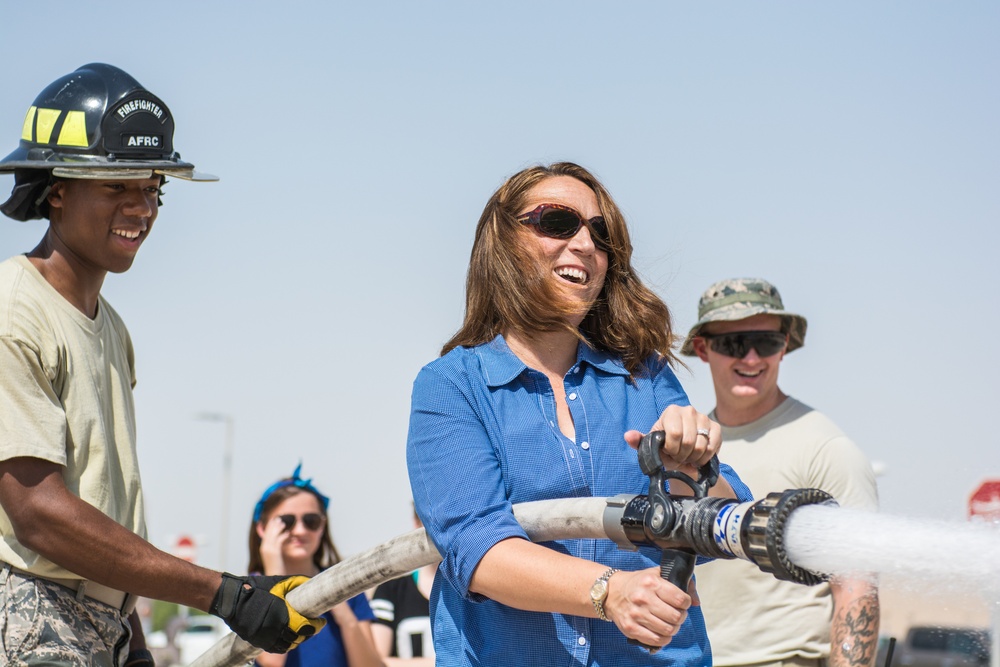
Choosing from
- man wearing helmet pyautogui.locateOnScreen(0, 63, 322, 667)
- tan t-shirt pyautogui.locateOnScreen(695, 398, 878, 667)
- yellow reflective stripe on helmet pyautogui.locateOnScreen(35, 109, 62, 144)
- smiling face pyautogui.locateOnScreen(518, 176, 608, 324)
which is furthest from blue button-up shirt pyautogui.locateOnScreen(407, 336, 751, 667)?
tan t-shirt pyautogui.locateOnScreen(695, 398, 878, 667)

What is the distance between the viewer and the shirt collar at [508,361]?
338 cm

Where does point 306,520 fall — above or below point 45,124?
below

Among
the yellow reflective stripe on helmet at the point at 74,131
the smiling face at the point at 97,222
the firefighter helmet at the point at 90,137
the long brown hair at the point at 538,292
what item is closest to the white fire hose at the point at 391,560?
the long brown hair at the point at 538,292

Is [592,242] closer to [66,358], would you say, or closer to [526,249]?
[526,249]

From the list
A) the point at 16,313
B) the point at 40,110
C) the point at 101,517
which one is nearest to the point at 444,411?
the point at 101,517

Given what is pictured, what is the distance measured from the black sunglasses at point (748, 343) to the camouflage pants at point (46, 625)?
377cm

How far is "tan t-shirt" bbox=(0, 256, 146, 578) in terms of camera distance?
3.52 m

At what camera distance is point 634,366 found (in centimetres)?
363

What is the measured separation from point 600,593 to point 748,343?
4.00 meters

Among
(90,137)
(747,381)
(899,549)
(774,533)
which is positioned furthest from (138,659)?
(747,381)

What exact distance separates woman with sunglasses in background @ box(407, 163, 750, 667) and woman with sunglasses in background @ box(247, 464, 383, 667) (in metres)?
2.64

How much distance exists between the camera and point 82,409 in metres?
3.75

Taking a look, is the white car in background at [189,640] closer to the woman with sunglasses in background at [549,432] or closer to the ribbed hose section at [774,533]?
the woman with sunglasses in background at [549,432]

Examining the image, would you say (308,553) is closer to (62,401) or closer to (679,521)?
(62,401)
